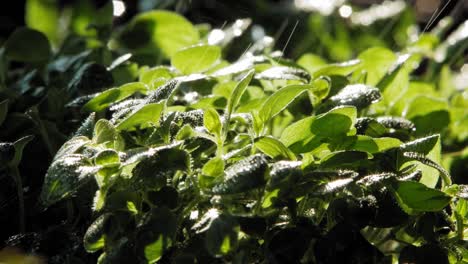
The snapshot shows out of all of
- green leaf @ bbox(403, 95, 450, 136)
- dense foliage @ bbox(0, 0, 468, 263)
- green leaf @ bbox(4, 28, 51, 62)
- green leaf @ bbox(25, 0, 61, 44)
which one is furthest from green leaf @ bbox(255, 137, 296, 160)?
green leaf @ bbox(25, 0, 61, 44)

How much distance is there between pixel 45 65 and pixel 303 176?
59 centimetres

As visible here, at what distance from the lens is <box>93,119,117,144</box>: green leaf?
528mm

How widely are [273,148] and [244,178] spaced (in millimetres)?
86

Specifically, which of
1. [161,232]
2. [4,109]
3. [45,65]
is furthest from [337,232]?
[45,65]

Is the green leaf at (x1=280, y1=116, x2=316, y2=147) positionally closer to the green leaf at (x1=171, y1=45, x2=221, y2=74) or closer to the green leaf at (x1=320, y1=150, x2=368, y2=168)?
the green leaf at (x1=320, y1=150, x2=368, y2=168)

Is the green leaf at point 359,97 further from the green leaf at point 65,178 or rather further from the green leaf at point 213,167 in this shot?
the green leaf at point 65,178

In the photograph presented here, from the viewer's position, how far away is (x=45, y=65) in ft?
3.14

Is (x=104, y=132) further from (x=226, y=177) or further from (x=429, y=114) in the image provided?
(x=429, y=114)

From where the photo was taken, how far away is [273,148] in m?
0.54

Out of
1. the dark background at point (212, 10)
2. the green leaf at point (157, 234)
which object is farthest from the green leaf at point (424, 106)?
the dark background at point (212, 10)

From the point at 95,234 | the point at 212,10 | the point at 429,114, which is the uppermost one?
the point at 95,234

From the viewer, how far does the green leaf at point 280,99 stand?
57cm

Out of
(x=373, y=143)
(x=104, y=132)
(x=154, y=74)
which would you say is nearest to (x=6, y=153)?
(x=104, y=132)

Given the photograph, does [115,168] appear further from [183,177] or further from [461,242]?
[461,242]
